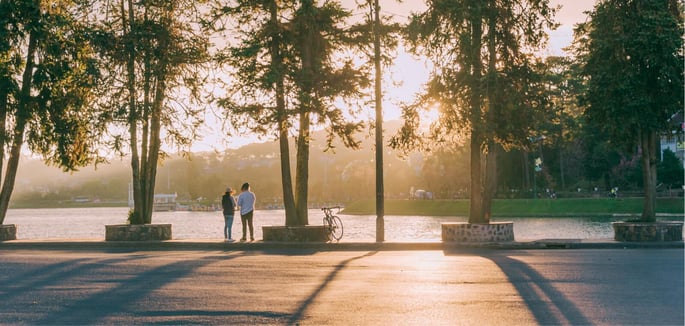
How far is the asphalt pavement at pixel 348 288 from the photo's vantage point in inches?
405

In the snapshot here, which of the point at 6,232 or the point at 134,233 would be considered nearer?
the point at 134,233

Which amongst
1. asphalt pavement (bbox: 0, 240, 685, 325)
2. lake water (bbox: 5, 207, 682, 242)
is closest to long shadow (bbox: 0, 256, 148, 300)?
asphalt pavement (bbox: 0, 240, 685, 325)

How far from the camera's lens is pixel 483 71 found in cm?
2545

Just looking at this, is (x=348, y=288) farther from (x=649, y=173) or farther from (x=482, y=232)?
(x=649, y=173)

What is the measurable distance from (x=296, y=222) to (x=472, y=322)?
1729 centimetres

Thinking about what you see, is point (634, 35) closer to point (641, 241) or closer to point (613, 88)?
point (613, 88)

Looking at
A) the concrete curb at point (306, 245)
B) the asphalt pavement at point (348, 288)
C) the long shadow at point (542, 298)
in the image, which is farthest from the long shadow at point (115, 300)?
the concrete curb at point (306, 245)

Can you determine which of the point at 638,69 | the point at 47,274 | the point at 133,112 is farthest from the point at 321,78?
the point at 47,274

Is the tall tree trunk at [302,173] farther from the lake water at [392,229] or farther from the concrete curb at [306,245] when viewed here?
the concrete curb at [306,245]

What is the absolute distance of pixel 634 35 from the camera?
2384 cm

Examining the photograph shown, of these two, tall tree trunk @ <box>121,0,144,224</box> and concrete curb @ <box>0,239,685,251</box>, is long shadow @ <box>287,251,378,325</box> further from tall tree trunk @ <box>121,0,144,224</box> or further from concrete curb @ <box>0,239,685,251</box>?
tall tree trunk @ <box>121,0,144,224</box>

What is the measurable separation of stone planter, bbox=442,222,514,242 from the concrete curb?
0.61 metres

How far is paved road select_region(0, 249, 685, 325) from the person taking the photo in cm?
1029

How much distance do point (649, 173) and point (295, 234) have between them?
1187cm
